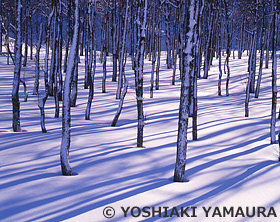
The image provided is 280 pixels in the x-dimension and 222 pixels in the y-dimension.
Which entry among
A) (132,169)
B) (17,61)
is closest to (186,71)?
(132,169)

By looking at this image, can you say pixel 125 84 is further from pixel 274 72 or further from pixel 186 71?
pixel 186 71

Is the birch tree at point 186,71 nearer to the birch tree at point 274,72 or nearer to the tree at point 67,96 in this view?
the tree at point 67,96

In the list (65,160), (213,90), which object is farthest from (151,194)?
(213,90)

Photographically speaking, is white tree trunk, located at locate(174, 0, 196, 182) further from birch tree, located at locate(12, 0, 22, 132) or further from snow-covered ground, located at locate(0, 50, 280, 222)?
birch tree, located at locate(12, 0, 22, 132)

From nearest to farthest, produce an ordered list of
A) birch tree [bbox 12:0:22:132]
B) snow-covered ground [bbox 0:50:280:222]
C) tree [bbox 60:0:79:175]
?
snow-covered ground [bbox 0:50:280:222]
tree [bbox 60:0:79:175]
birch tree [bbox 12:0:22:132]

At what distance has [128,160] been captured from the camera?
771 cm

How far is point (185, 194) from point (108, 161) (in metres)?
2.62

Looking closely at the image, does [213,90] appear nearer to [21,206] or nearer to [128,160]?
[128,160]

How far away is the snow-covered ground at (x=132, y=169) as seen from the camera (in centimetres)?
491

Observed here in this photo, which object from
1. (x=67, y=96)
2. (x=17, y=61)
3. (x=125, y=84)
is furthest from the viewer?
(x=125, y=84)

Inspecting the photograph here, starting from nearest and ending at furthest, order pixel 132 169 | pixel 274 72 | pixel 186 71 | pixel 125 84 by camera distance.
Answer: pixel 186 71 → pixel 132 169 → pixel 274 72 → pixel 125 84

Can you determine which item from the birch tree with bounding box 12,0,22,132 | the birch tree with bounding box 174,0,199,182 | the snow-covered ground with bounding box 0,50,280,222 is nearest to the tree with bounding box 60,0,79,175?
the snow-covered ground with bounding box 0,50,280,222

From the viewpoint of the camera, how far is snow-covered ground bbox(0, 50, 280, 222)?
16.1 feet

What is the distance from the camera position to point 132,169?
23.2 feet
